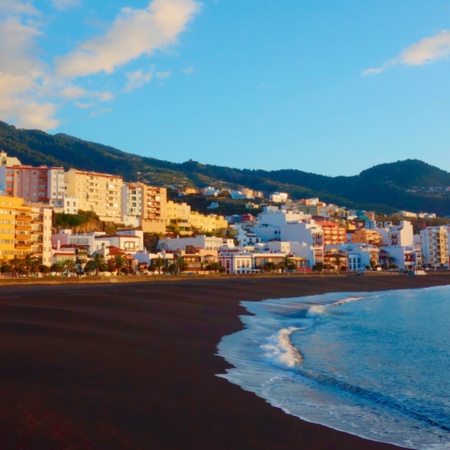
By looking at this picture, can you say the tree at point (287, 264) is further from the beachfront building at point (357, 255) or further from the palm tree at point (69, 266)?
the palm tree at point (69, 266)

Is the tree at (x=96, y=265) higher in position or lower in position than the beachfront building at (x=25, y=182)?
lower

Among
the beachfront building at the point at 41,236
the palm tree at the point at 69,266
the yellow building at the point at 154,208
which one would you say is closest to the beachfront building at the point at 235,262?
the yellow building at the point at 154,208

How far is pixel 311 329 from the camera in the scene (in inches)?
941

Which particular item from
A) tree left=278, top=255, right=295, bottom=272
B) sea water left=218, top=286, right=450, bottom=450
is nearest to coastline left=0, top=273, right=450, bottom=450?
sea water left=218, top=286, right=450, bottom=450

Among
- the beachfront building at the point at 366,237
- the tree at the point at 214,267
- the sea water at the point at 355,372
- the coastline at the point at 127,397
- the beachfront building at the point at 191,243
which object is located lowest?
the sea water at the point at 355,372

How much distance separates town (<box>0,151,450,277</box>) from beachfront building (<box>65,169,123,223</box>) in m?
0.18

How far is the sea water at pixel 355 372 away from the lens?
383 inches

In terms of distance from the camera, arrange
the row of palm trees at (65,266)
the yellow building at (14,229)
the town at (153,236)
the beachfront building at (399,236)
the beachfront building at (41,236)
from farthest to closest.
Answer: the beachfront building at (399,236), the beachfront building at (41,236), the town at (153,236), the yellow building at (14,229), the row of palm trees at (65,266)

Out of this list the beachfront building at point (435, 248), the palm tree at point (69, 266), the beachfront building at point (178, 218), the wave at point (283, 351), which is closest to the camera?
the wave at point (283, 351)

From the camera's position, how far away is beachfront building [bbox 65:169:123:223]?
98688 mm

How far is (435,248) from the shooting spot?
12444 centimetres

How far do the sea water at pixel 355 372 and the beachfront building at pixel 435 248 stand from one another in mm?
103303

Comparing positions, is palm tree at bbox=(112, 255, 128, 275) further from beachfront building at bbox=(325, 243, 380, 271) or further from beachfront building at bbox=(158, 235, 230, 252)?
beachfront building at bbox=(325, 243, 380, 271)

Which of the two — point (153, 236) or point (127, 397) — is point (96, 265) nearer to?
point (153, 236)
